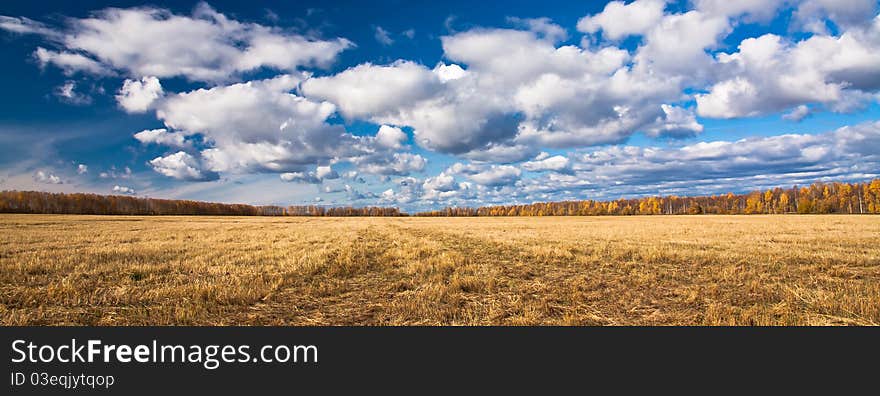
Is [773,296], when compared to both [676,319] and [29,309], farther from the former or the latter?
[29,309]

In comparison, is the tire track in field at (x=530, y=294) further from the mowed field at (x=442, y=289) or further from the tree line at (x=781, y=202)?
the tree line at (x=781, y=202)

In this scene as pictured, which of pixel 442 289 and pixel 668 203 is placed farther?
pixel 668 203

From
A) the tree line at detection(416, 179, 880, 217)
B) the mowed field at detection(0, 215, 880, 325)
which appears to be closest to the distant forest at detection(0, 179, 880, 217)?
the tree line at detection(416, 179, 880, 217)

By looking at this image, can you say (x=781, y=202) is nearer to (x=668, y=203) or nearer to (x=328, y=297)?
(x=668, y=203)

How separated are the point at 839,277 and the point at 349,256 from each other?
16.4 m

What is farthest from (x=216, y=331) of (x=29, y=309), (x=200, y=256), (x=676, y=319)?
(x=200, y=256)

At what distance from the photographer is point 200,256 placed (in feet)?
53.5

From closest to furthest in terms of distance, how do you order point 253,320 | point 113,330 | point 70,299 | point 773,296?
point 113,330
point 253,320
point 70,299
point 773,296

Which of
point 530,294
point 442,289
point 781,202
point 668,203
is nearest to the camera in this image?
point 530,294

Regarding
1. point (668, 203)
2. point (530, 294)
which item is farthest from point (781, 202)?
point (530, 294)

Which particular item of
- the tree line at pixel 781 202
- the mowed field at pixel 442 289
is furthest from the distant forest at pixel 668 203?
the mowed field at pixel 442 289

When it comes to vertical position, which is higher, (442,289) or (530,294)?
(442,289)

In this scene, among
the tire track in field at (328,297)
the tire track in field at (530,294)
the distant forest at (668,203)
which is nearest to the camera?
the tire track in field at (530,294)

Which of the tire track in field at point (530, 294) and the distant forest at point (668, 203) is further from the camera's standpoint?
the distant forest at point (668, 203)
